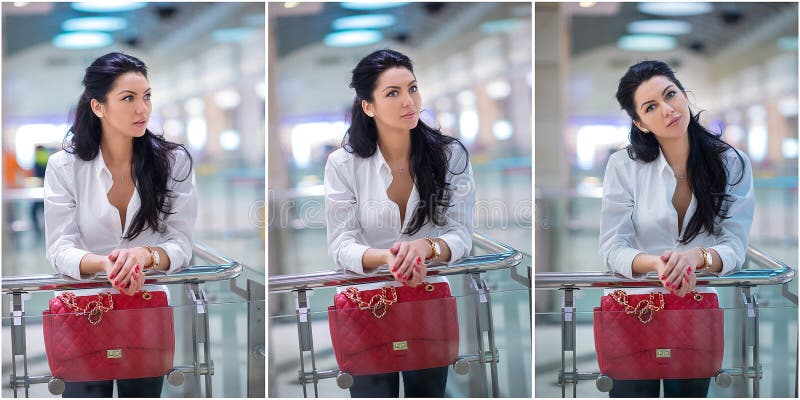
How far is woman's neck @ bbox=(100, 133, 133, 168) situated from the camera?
3.73 metres

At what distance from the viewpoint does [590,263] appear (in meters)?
3.87

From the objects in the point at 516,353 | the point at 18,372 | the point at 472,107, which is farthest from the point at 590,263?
Answer: the point at 18,372

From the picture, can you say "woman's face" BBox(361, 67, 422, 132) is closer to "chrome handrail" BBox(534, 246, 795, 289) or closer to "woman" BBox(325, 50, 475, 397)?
"woman" BBox(325, 50, 475, 397)

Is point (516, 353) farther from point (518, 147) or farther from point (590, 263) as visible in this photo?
point (518, 147)

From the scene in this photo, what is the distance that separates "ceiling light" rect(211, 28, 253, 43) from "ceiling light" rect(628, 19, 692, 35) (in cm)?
156

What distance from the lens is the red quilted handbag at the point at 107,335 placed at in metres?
3.72

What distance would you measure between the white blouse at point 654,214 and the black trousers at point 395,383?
2.76 ft

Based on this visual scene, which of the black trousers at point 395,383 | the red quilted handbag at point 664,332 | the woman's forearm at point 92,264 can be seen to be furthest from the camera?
the black trousers at point 395,383

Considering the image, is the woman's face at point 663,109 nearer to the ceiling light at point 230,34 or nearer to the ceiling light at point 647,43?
the ceiling light at point 647,43

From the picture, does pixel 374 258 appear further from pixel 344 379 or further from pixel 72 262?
pixel 72 262

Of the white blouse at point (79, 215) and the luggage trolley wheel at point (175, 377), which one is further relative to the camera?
the luggage trolley wheel at point (175, 377)

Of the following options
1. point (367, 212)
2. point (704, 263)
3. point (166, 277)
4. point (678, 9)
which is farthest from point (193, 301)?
point (678, 9)

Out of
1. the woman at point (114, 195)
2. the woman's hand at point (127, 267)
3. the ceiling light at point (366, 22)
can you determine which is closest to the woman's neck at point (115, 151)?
the woman at point (114, 195)

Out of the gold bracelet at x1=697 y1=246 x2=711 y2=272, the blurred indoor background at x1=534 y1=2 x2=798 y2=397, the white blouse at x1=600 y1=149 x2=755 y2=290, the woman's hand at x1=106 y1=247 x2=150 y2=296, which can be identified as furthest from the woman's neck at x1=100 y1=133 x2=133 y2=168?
the gold bracelet at x1=697 y1=246 x2=711 y2=272
